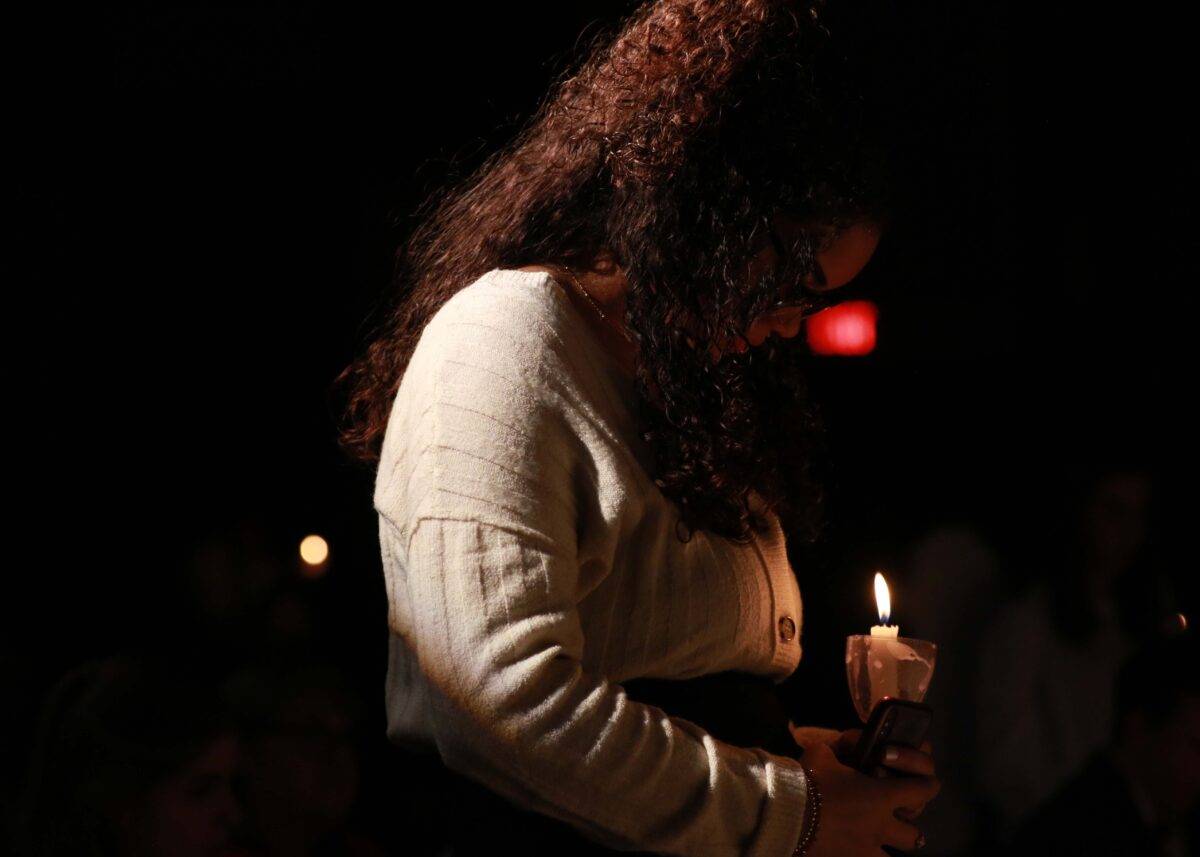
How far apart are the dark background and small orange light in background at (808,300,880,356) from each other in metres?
0.03

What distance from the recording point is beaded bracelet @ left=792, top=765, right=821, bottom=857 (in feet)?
3.77

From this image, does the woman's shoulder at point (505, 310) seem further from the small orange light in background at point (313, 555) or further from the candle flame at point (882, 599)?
the small orange light in background at point (313, 555)

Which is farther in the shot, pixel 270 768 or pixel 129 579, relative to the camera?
pixel 129 579

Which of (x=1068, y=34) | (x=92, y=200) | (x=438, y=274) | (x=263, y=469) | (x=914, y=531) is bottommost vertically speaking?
(x=914, y=531)

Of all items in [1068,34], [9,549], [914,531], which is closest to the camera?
[9,549]

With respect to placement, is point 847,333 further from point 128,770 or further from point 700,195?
point 128,770

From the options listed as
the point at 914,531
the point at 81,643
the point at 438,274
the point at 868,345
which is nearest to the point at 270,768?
the point at 81,643

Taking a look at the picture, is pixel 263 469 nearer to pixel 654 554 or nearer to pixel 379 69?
pixel 379 69

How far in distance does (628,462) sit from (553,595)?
0.55 ft

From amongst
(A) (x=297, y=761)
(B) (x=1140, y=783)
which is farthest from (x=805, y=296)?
(B) (x=1140, y=783)

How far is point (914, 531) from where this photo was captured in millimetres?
2822

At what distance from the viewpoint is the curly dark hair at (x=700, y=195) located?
124cm

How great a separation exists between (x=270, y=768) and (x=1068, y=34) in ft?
6.43

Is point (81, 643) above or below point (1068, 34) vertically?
above
